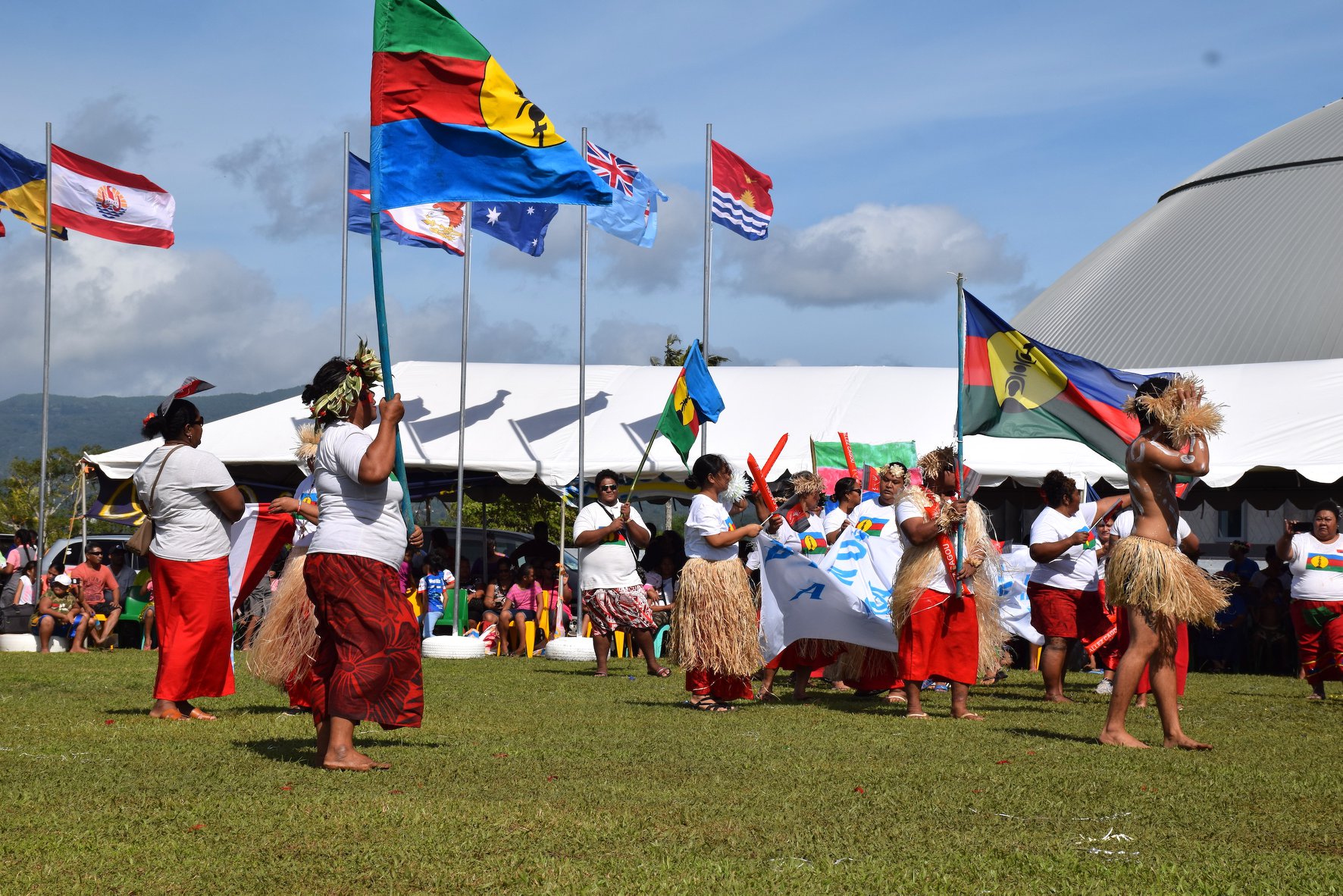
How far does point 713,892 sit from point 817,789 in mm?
1898

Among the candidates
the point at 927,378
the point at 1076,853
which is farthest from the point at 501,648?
the point at 1076,853

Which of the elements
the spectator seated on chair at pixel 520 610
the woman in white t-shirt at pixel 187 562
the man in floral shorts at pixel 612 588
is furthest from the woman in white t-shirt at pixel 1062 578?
the spectator seated on chair at pixel 520 610

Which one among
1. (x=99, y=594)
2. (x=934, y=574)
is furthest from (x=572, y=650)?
(x=934, y=574)

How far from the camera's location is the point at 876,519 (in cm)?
1076

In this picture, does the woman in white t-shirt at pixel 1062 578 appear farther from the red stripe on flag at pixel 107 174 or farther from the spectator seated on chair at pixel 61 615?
the red stripe on flag at pixel 107 174

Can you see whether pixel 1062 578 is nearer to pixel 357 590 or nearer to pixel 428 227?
pixel 357 590

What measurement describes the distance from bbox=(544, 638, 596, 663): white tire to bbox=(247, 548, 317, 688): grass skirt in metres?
7.49

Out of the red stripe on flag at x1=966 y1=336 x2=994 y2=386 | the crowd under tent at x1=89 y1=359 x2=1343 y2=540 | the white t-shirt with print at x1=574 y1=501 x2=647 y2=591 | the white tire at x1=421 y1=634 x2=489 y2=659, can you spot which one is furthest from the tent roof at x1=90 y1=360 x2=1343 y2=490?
the red stripe on flag at x1=966 y1=336 x2=994 y2=386

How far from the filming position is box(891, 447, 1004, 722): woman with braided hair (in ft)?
28.9

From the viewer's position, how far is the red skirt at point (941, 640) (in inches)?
348

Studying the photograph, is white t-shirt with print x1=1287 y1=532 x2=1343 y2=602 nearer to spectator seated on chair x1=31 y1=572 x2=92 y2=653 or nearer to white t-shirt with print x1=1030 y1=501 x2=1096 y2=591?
white t-shirt with print x1=1030 y1=501 x2=1096 y2=591

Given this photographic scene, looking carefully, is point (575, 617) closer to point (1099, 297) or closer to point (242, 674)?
point (242, 674)

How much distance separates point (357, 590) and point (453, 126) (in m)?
2.70

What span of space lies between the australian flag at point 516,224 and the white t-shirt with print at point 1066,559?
9.32 m
